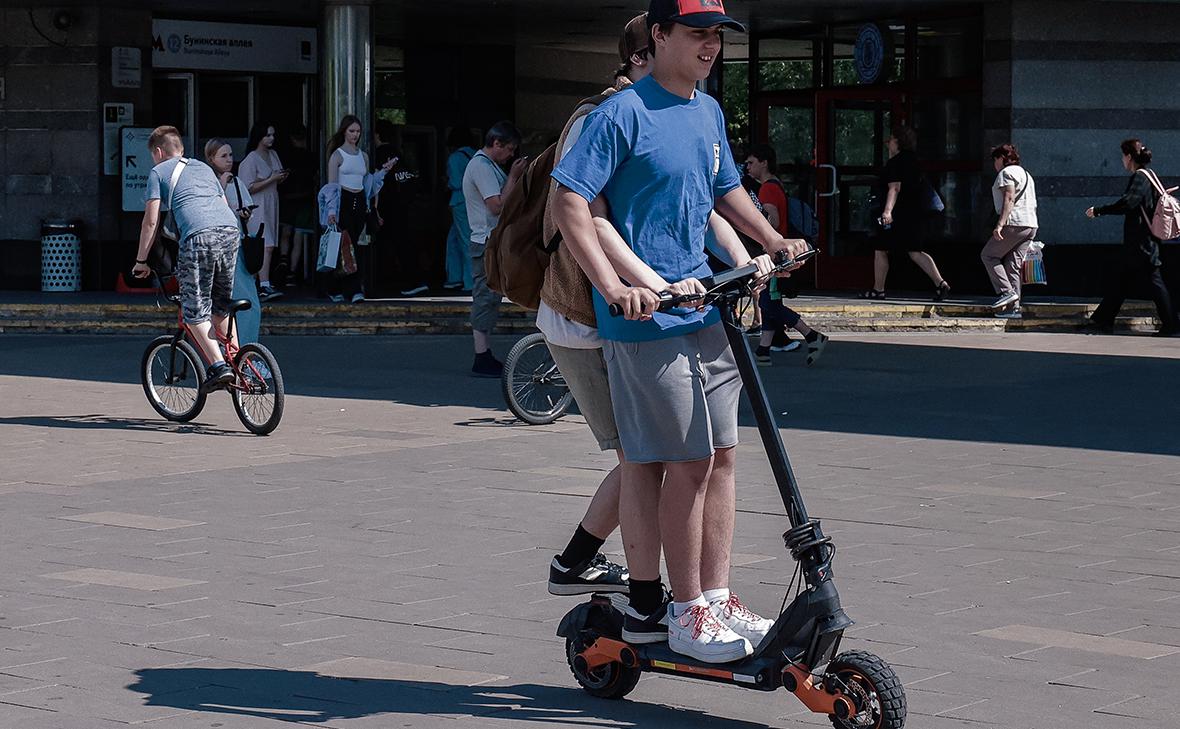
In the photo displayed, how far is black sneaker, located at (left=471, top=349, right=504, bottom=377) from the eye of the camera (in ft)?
44.1

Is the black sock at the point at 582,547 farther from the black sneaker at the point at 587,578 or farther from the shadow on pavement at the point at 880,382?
the shadow on pavement at the point at 880,382

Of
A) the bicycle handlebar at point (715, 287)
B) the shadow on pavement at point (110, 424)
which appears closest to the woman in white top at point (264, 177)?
the shadow on pavement at point (110, 424)

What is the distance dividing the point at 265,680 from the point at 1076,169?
17.0 m

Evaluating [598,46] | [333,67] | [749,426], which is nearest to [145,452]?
[749,426]

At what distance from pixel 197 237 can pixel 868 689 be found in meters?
7.48

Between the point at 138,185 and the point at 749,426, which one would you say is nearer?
the point at 749,426

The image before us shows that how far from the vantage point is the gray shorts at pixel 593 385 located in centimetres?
498

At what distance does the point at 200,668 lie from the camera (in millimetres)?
5242

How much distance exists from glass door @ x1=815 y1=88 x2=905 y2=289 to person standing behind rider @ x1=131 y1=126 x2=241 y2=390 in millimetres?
12153

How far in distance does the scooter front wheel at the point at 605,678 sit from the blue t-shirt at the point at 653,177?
89cm

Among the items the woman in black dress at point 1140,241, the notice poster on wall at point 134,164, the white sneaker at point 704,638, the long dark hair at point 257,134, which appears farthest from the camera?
the notice poster on wall at point 134,164

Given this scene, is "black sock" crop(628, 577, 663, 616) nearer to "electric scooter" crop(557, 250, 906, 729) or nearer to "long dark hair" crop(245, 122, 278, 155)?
"electric scooter" crop(557, 250, 906, 729)

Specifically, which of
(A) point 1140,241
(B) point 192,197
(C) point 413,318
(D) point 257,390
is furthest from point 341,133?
(D) point 257,390

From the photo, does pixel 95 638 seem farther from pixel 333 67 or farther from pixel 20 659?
pixel 333 67
